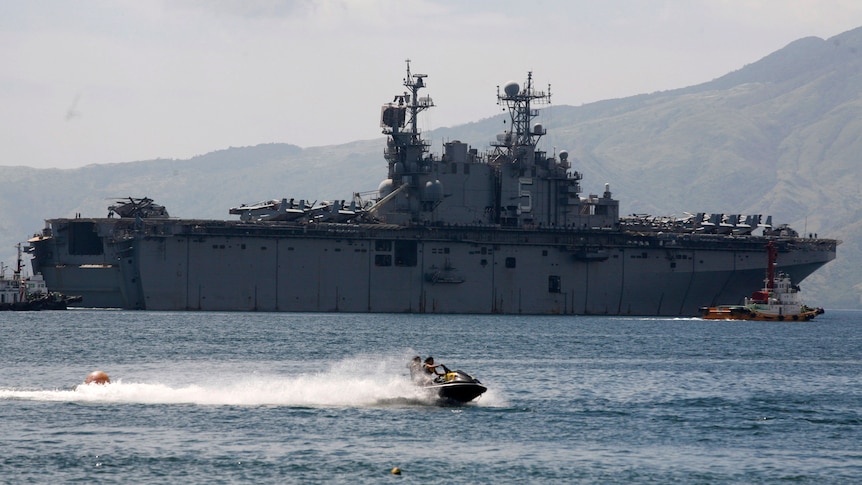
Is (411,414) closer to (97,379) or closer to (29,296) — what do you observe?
(97,379)

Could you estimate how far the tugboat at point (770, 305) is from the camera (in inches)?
3987

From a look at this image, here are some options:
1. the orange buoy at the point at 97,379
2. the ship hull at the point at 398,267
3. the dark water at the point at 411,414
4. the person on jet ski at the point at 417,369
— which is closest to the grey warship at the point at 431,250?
the ship hull at the point at 398,267

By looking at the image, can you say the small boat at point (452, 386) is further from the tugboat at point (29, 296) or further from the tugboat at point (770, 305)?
the tugboat at point (29, 296)

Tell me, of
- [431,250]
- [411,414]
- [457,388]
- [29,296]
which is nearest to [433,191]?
[431,250]

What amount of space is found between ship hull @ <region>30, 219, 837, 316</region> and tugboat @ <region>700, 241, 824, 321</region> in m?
3.25

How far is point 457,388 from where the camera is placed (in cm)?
4062

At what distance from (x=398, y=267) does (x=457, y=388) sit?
60.1m

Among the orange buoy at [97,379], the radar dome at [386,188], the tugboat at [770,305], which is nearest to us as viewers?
the orange buoy at [97,379]

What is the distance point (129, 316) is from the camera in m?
95.8

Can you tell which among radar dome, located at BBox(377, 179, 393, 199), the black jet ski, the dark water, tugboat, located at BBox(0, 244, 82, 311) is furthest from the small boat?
tugboat, located at BBox(0, 244, 82, 311)

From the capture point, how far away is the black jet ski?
40562 mm

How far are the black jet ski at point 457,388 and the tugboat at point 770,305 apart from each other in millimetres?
63451

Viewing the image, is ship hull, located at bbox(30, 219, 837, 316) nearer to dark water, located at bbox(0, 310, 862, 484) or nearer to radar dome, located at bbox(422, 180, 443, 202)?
radar dome, located at bbox(422, 180, 443, 202)

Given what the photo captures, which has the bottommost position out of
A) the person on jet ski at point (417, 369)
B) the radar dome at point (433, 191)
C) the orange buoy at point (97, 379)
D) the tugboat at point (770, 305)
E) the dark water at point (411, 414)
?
the dark water at point (411, 414)
